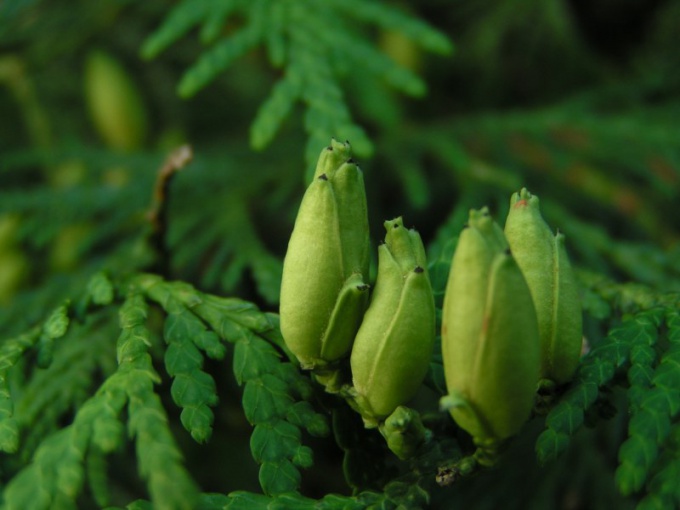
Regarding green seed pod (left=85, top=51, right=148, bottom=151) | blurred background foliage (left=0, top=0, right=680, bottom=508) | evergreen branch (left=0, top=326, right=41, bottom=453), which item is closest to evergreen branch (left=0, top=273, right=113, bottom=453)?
evergreen branch (left=0, top=326, right=41, bottom=453)

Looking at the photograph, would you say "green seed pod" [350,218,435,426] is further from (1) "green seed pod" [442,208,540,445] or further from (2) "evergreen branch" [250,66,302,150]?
(2) "evergreen branch" [250,66,302,150]

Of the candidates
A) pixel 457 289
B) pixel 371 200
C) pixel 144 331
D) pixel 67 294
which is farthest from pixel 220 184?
pixel 457 289

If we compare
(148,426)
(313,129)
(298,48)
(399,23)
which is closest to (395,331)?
(148,426)

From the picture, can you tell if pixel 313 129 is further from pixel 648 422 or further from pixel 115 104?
pixel 115 104

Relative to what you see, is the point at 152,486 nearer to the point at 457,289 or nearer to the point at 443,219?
the point at 457,289

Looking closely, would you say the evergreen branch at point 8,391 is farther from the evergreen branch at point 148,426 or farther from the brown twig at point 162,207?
the brown twig at point 162,207

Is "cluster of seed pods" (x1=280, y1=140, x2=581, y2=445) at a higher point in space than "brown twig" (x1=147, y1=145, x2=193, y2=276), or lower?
lower

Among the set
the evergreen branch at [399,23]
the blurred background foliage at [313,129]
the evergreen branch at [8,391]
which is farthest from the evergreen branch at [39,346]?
the evergreen branch at [399,23]
